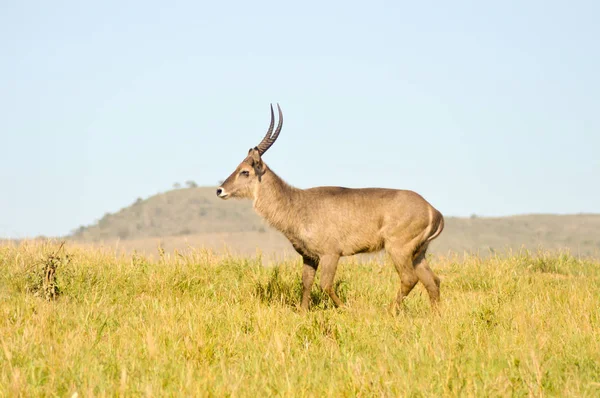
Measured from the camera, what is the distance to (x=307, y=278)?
10.1 m

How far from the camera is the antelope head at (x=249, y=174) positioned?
416 inches

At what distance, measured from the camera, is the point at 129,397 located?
5.18 metres

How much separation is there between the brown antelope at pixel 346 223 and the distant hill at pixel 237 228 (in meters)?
29.3

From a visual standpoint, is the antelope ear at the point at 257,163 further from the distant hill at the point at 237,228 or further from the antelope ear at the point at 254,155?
the distant hill at the point at 237,228

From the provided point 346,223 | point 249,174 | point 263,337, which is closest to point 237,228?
point 249,174

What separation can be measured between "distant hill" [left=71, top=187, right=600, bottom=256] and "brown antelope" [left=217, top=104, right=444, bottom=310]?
96.0 ft

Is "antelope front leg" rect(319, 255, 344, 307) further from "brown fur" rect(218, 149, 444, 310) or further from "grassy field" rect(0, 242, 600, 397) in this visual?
"grassy field" rect(0, 242, 600, 397)

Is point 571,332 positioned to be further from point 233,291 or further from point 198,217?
point 198,217

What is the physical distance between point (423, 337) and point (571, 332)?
164cm

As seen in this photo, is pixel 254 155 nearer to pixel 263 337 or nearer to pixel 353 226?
pixel 353 226

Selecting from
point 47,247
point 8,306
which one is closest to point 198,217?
point 47,247

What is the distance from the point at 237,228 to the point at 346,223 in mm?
51233

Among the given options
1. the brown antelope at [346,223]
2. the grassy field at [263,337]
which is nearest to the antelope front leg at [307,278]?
the brown antelope at [346,223]

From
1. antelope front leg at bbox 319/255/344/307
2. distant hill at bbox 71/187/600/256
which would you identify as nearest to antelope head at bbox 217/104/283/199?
antelope front leg at bbox 319/255/344/307
